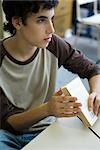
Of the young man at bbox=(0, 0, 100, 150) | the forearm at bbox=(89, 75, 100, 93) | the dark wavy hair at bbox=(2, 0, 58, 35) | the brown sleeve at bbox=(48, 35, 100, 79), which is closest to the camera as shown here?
the dark wavy hair at bbox=(2, 0, 58, 35)

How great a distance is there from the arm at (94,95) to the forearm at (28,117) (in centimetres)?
15

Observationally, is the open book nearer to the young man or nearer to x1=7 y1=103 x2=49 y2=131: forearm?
the young man

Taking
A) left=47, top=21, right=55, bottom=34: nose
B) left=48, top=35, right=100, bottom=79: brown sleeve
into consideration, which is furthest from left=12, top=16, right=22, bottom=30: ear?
left=48, top=35, right=100, bottom=79: brown sleeve

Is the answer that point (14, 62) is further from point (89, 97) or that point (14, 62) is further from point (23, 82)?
point (89, 97)

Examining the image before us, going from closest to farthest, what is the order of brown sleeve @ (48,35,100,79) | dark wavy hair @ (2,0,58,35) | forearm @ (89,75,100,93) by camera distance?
dark wavy hair @ (2,0,58,35) → forearm @ (89,75,100,93) → brown sleeve @ (48,35,100,79)

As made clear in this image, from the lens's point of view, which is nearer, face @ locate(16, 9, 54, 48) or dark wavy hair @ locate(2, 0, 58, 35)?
dark wavy hair @ locate(2, 0, 58, 35)

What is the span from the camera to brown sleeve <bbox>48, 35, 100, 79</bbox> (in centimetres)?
115

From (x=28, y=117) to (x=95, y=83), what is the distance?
317 mm

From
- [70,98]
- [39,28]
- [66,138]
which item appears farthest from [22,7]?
[66,138]

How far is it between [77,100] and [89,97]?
0.31 ft

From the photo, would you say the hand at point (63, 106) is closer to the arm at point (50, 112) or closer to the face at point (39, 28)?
the arm at point (50, 112)

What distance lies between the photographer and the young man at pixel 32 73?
0.87 m

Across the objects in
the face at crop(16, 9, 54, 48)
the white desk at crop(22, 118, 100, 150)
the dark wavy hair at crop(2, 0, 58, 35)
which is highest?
the dark wavy hair at crop(2, 0, 58, 35)

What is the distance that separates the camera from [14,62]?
1.00 m
